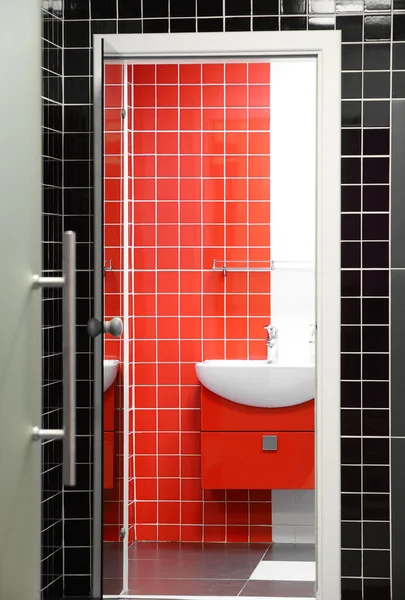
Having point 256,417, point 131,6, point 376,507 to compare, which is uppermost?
point 131,6

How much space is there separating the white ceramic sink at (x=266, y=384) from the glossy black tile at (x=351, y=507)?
87 cm

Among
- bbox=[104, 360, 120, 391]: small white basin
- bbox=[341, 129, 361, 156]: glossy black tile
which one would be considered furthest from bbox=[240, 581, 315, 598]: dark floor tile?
bbox=[341, 129, 361, 156]: glossy black tile

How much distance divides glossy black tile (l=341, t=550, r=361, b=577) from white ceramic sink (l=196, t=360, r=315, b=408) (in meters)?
0.96

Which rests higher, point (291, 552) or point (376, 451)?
point (376, 451)

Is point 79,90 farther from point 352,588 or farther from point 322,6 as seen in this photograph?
point 352,588

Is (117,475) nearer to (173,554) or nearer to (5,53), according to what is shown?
(173,554)

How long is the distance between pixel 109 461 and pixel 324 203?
1234 mm

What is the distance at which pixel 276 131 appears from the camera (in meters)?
3.93

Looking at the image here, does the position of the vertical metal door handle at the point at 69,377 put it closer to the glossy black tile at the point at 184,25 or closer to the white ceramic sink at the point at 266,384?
the glossy black tile at the point at 184,25

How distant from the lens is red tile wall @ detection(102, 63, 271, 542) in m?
3.92

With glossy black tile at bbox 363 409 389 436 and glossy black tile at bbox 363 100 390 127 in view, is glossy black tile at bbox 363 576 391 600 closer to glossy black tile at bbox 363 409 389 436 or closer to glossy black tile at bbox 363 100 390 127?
glossy black tile at bbox 363 409 389 436

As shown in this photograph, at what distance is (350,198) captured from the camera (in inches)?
110

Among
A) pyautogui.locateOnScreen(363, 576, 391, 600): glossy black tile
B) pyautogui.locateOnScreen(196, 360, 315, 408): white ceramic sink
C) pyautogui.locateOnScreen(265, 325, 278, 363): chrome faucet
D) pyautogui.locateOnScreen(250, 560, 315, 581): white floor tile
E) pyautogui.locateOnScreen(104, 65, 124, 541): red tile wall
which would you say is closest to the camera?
pyautogui.locateOnScreen(104, 65, 124, 541): red tile wall

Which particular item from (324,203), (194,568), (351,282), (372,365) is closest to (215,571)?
(194,568)
